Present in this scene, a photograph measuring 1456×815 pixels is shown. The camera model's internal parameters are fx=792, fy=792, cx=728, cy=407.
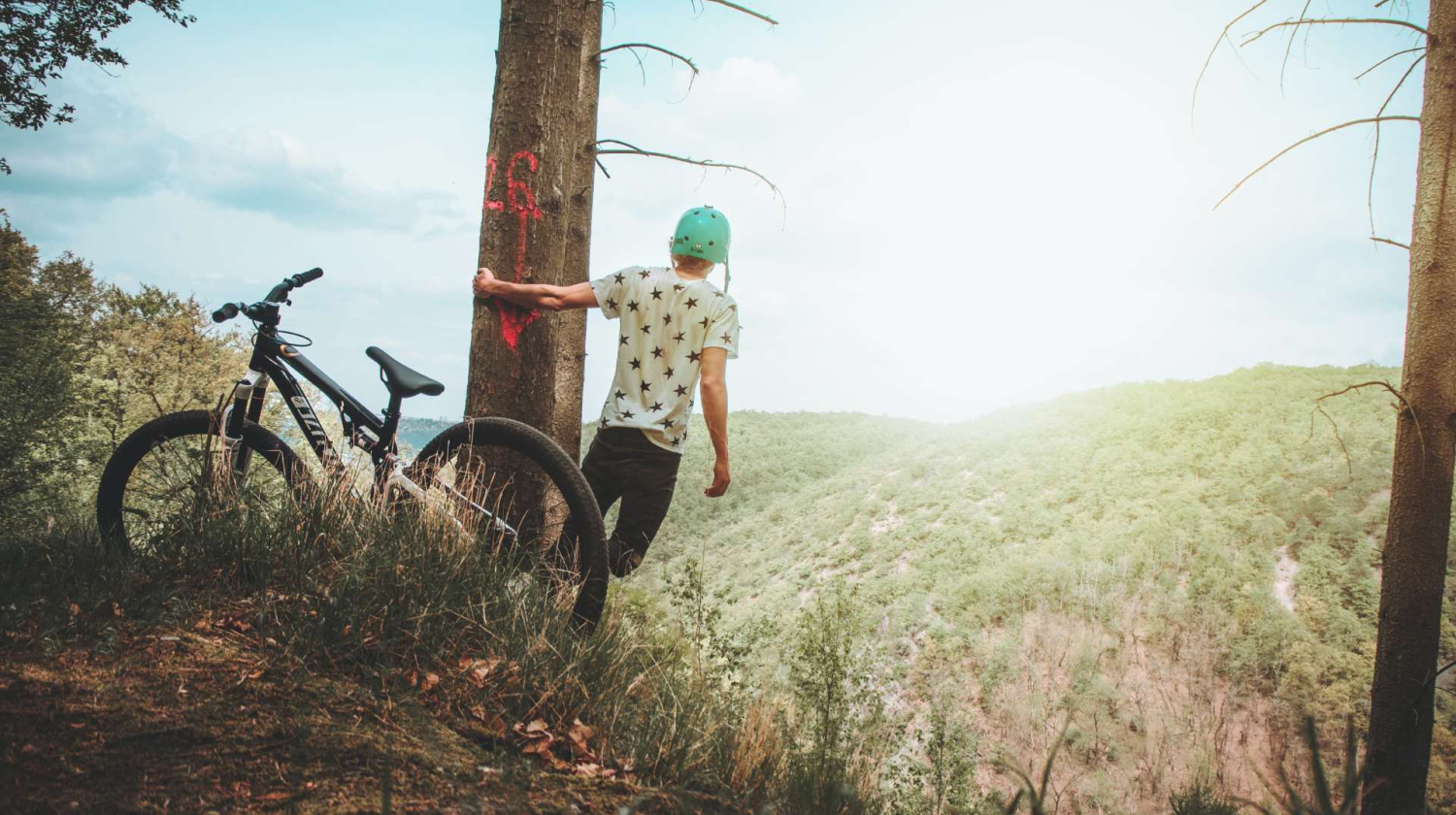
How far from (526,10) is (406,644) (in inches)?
135

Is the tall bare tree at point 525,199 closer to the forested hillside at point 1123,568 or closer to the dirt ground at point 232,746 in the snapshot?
the dirt ground at point 232,746

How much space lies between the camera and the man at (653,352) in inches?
168

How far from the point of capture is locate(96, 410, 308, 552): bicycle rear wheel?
3607 millimetres

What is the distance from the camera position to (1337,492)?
1338 cm

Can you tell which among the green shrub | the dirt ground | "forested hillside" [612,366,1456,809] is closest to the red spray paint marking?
the dirt ground

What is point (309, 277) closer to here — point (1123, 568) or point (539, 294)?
point (539, 294)

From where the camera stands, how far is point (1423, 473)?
18.9 feet

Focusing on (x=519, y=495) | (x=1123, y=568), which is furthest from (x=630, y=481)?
(x=1123, y=568)

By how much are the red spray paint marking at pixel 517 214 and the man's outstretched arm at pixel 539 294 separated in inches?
2.7

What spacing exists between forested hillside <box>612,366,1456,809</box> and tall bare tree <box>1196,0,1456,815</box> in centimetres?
324

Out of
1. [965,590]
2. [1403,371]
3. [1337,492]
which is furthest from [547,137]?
[1337,492]

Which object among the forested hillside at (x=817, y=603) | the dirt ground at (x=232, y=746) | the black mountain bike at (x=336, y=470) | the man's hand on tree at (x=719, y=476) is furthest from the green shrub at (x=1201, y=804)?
the black mountain bike at (x=336, y=470)

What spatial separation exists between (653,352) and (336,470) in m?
1.70

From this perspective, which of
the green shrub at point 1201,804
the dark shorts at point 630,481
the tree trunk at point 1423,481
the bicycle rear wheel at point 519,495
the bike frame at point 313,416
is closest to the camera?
the bicycle rear wheel at point 519,495
